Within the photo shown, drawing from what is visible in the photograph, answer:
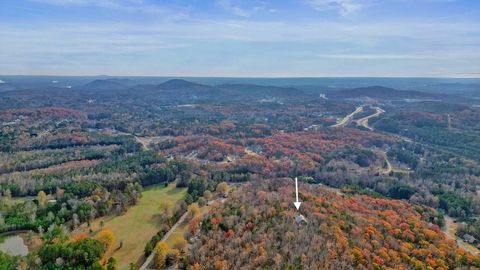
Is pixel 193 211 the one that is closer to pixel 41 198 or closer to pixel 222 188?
pixel 222 188

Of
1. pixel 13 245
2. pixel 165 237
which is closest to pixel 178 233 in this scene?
pixel 165 237

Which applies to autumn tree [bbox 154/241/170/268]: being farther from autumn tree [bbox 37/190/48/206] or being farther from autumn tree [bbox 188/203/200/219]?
autumn tree [bbox 37/190/48/206]

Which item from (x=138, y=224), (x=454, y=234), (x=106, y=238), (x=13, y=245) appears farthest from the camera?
(x=138, y=224)

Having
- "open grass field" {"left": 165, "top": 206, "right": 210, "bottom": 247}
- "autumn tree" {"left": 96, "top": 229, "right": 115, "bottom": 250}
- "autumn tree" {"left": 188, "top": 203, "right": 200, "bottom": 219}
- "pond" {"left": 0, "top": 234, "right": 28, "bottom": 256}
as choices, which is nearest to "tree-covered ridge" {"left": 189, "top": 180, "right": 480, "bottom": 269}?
"open grass field" {"left": 165, "top": 206, "right": 210, "bottom": 247}

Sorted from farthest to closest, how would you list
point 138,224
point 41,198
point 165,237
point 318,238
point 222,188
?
point 222,188 → point 41,198 → point 138,224 → point 165,237 → point 318,238

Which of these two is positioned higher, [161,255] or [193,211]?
[161,255]

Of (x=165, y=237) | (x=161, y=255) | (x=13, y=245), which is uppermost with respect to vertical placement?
(x=161, y=255)

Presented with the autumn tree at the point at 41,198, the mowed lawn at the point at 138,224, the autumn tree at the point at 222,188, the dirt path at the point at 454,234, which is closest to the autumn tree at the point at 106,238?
the mowed lawn at the point at 138,224
